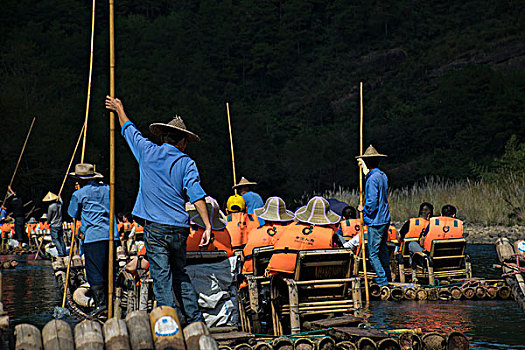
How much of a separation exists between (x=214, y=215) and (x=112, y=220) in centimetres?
271

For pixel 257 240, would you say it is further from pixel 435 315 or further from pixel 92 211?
pixel 435 315

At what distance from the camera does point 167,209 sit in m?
7.11

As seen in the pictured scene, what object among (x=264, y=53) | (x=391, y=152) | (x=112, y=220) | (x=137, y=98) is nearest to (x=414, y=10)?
(x=264, y=53)

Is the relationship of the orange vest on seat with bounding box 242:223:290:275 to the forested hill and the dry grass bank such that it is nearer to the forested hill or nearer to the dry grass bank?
the dry grass bank

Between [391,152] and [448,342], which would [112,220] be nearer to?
[448,342]

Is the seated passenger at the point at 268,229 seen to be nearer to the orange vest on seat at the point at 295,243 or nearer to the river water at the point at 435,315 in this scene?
the orange vest on seat at the point at 295,243

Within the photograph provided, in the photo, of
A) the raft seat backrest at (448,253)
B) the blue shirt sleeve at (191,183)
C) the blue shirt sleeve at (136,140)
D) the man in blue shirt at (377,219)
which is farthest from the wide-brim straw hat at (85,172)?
the raft seat backrest at (448,253)

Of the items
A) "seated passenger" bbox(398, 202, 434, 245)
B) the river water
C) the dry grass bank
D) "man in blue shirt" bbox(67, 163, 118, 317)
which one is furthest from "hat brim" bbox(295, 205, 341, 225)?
the dry grass bank

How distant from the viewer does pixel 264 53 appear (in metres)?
88.5

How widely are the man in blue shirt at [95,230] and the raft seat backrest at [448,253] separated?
5.34 metres

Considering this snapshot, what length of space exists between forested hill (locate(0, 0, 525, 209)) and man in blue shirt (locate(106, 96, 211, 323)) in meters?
31.6

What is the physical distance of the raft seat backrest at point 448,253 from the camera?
1248 centimetres

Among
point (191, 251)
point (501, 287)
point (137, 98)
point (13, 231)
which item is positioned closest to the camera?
point (191, 251)

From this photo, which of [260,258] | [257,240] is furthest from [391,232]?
[260,258]
